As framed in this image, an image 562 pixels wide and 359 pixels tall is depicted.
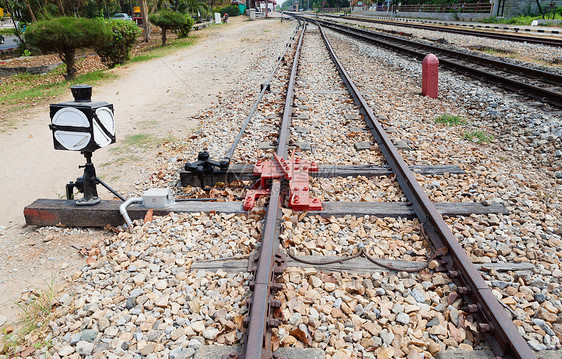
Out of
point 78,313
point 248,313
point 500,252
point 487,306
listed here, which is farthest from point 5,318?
point 500,252

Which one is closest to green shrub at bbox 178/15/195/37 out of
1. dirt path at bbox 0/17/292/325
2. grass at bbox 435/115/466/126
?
dirt path at bbox 0/17/292/325

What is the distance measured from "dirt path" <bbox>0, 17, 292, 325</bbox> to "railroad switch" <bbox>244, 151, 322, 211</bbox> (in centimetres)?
141

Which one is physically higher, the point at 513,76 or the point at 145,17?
the point at 145,17

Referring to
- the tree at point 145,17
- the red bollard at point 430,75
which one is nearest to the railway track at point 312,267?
the red bollard at point 430,75

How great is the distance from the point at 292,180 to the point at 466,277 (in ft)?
5.84

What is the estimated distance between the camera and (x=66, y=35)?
10977 millimetres

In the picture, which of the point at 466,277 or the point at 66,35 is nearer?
the point at 466,277

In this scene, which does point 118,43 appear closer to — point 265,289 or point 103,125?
point 103,125

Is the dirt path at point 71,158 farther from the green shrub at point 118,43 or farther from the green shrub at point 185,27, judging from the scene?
the green shrub at point 185,27

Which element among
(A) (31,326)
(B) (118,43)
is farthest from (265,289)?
(B) (118,43)

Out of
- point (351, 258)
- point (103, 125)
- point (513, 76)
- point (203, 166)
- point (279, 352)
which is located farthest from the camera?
point (513, 76)

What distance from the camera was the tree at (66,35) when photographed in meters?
10.8

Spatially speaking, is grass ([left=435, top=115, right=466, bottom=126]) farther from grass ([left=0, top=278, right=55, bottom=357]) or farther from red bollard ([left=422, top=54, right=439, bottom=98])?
grass ([left=0, top=278, right=55, bottom=357])

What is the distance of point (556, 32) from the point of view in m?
21.1
